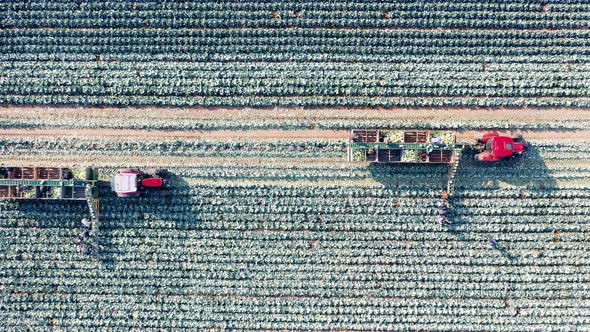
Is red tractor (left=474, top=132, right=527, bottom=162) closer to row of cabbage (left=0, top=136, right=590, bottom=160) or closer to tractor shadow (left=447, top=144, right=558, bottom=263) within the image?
tractor shadow (left=447, top=144, right=558, bottom=263)

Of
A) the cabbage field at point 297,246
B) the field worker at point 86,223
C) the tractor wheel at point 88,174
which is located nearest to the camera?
the tractor wheel at point 88,174

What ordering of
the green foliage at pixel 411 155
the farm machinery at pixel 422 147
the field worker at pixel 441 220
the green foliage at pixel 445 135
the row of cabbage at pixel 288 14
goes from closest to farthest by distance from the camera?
1. the farm machinery at pixel 422 147
2. the green foliage at pixel 411 155
3. the green foliage at pixel 445 135
4. the field worker at pixel 441 220
5. the row of cabbage at pixel 288 14

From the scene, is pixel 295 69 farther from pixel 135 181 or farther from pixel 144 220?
pixel 144 220

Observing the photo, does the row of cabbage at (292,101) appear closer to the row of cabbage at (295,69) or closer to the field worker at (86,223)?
the row of cabbage at (295,69)

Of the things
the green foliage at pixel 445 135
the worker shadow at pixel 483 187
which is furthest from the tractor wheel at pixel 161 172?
the green foliage at pixel 445 135

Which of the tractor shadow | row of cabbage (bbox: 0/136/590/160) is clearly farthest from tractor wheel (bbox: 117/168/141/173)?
the tractor shadow

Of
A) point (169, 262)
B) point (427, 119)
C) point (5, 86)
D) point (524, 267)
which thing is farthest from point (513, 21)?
point (5, 86)
